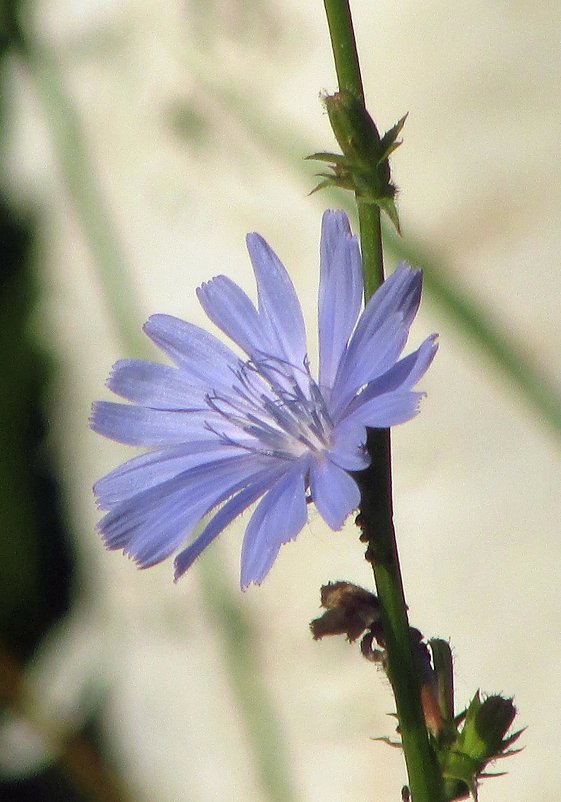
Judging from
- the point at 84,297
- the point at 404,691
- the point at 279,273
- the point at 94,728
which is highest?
the point at 84,297

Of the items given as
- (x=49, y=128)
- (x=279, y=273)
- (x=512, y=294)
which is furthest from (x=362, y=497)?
(x=49, y=128)

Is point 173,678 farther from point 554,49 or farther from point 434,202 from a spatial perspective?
point 554,49

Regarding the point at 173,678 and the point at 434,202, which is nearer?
the point at 434,202

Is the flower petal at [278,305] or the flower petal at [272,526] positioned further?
the flower petal at [278,305]

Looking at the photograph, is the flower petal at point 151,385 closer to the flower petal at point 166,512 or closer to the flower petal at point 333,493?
the flower petal at point 166,512

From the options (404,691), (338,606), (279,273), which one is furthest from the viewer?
(279,273)

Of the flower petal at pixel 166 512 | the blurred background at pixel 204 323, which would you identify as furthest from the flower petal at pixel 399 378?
the blurred background at pixel 204 323

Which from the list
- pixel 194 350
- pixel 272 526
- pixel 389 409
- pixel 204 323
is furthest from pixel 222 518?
pixel 204 323

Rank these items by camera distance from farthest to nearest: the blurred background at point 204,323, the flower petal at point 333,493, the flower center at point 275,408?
the blurred background at point 204,323, the flower center at point 275,408, the flower petal at point 333,493
